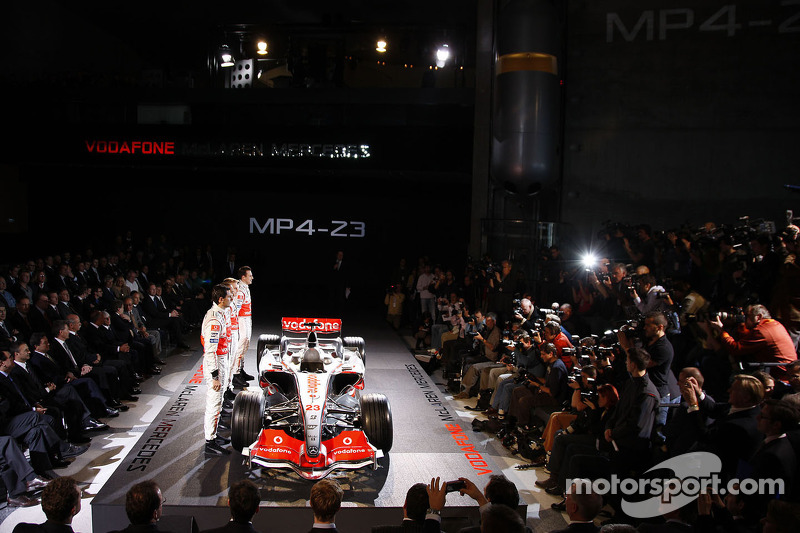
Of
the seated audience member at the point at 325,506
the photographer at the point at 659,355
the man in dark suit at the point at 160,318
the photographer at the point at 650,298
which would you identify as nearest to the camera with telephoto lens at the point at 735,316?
the photographer at the point at 659,355

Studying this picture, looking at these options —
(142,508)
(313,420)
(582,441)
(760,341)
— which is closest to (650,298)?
(760,341)

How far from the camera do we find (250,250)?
63.6 ft

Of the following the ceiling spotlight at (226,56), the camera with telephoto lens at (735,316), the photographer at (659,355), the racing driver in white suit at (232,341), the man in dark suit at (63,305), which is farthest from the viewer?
the ceiling spotlight at (226,56)

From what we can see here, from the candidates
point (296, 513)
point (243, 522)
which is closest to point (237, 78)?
point (296, 513)

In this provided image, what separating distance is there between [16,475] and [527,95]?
11.7 meters

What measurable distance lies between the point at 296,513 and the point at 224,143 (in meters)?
13.5

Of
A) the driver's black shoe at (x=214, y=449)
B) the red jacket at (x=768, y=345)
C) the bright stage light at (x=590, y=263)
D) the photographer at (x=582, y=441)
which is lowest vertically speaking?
the driver's black shoe at (x=214, y=449)

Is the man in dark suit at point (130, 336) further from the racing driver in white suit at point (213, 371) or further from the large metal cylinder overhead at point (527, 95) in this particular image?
the large metal cylinder overhead at point (527, 95)

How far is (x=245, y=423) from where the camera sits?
645 cm

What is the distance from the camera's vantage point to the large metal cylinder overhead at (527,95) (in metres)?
14.1

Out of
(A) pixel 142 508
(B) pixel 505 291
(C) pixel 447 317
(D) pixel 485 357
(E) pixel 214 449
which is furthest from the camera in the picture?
(C) pixel 447 317

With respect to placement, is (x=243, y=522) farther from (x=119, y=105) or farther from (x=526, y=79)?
(x=119, y=105)

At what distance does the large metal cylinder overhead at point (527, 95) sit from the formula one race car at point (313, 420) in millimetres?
8075

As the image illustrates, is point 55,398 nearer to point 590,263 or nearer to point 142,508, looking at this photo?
point 142,508
